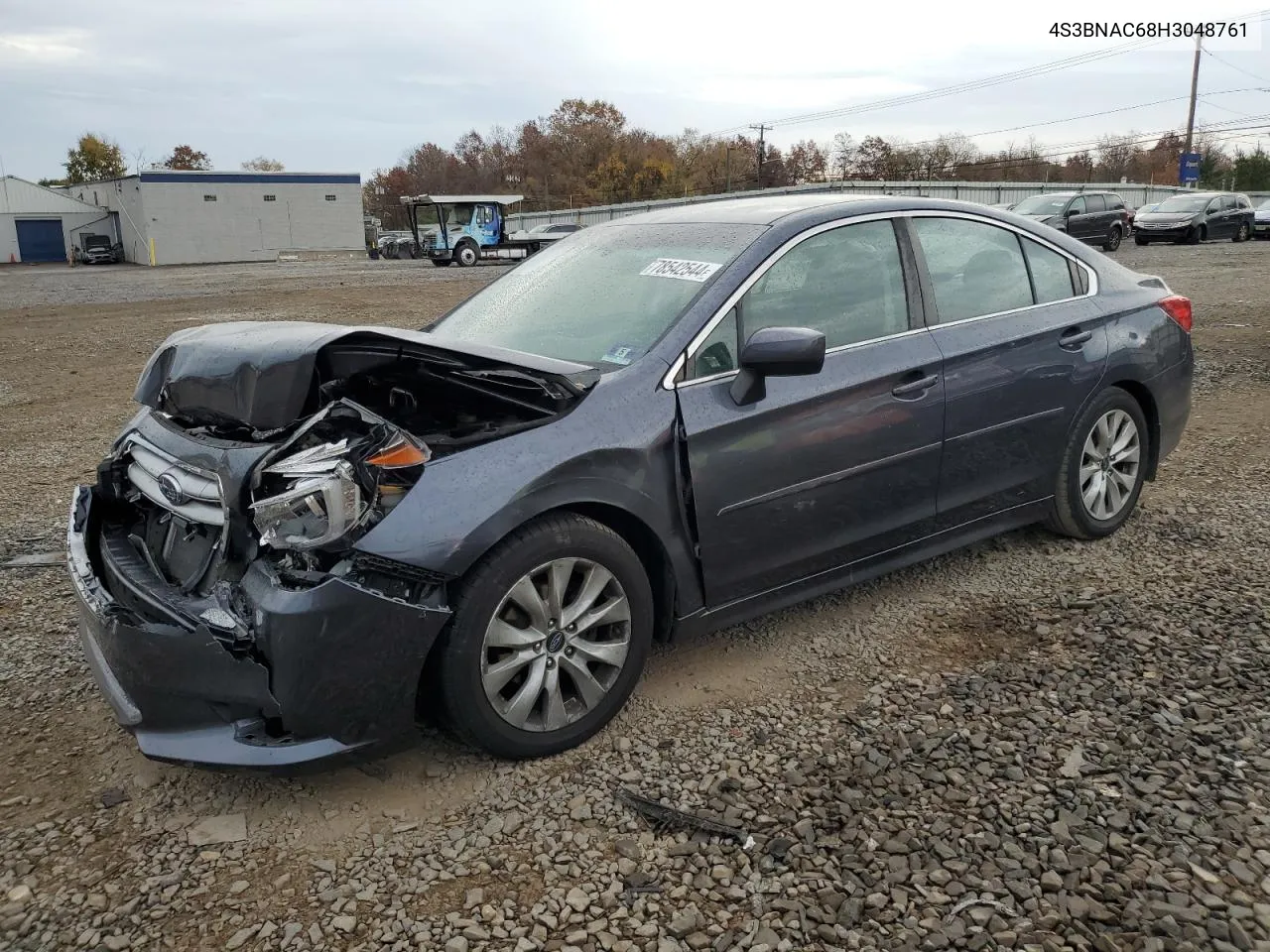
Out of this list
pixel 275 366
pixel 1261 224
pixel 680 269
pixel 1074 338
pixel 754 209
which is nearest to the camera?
pixel 275 366

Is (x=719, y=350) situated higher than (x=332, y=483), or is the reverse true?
(x=719, y=350)

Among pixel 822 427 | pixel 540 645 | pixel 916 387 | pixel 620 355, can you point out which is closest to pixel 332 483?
pixel 540 645

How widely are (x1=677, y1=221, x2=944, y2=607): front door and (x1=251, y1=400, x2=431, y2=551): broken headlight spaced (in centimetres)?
93

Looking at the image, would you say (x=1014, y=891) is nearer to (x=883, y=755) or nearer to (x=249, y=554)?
(x=883, y=755)

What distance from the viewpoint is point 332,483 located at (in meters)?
2.64

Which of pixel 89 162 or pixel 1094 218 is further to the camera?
pixel 89 162

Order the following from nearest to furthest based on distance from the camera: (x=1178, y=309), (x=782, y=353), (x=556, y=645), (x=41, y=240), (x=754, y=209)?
(x=556, y=645) < (x=782, y=353) < (x=754, y=209) < (x=1178, y=309) < (x=41, y=240)

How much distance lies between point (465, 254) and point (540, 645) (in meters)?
34.9

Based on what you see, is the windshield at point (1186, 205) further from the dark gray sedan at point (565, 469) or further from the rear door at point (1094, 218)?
the dark gray sedan at point (565, 469)

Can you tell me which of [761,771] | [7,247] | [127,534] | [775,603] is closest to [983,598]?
[775,603]

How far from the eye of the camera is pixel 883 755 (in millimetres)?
2975

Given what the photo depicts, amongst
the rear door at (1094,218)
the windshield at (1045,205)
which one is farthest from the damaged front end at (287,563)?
the rear door at (1094,218)

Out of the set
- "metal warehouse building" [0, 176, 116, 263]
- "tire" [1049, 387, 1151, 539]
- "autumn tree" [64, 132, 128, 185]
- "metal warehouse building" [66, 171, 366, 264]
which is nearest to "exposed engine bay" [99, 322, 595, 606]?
"tire" [1049, 387, 1151, 539]

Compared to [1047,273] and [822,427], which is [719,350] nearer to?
[822,427]
